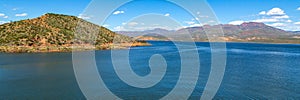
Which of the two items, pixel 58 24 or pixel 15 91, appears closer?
pixel 15 91

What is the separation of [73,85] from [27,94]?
219 inches

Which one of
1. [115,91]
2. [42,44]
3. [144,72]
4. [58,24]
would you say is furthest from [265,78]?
[58,24]

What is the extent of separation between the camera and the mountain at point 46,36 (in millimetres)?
84562

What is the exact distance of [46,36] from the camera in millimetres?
94750

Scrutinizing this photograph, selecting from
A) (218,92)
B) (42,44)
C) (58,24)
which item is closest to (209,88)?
(218,92)

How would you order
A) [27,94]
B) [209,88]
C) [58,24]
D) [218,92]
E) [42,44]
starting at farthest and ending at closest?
[58,24]
[42,44]
[209,88]
[218,92]
[27,94]

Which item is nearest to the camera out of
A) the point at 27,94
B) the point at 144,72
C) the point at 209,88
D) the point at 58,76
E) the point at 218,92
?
the point at 27,94

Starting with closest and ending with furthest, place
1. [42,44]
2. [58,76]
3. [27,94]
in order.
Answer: [27,94]
[58,76]
[42,44]

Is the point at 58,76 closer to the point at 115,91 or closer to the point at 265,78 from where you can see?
the point at 115,91

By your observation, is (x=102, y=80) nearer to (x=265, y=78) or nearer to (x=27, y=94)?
(x=27, y=94)

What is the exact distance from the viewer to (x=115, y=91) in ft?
91.2

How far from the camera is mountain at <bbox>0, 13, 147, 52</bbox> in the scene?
3329 inches

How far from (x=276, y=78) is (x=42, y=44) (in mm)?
74773

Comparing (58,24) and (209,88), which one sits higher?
(58,24)
